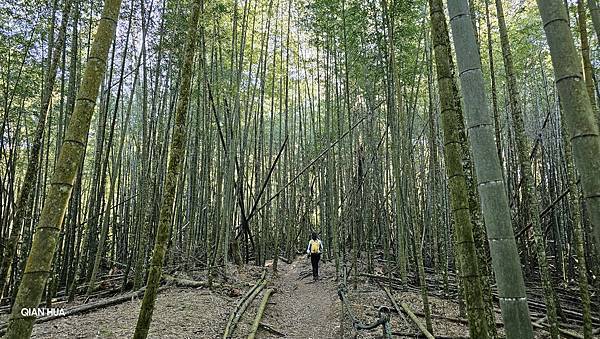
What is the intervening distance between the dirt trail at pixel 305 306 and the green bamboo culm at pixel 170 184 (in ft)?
8.57

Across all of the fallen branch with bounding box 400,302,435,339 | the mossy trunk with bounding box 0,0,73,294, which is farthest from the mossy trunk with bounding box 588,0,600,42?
the mossy trunk with bounding box 0,0,73,294

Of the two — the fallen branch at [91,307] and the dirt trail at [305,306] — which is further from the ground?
the fallen branch at [91,307]

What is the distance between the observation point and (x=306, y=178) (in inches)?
433

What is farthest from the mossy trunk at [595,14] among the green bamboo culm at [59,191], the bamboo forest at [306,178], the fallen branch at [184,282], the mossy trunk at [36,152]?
the fallen branch at [184,282]

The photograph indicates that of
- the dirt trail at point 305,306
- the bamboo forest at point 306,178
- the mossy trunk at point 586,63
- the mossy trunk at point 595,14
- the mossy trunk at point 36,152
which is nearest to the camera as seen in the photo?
the bamboo forest at point 306,178

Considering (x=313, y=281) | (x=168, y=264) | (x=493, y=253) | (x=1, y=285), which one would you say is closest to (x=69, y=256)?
(x=168, y=264)

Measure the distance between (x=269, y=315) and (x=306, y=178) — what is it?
20.0ft

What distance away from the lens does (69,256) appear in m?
6.20

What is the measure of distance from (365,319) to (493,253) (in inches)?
146

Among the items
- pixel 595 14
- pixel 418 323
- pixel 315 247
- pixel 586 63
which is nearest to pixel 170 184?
pixel 595 14

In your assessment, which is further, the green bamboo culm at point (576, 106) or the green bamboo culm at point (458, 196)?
the green bamboo culm at point (458, 196)

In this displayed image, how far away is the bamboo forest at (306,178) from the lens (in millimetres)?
1433

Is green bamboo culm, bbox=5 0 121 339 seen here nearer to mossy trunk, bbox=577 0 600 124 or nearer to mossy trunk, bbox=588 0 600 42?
mossy trunk, bbox=588 0 600 42

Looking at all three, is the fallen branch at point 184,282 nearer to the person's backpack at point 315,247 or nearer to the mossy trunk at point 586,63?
the person's backpack at point 315,247
